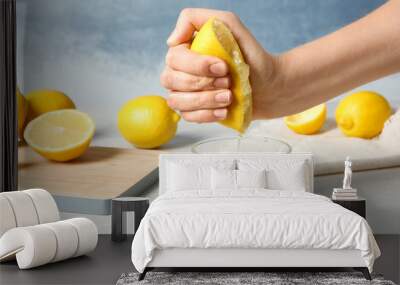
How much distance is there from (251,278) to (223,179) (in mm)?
1145

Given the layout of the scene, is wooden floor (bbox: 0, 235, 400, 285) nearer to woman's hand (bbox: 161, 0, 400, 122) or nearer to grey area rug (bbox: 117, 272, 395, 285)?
grey area rug (bbox: 117, 272, 395, 285)

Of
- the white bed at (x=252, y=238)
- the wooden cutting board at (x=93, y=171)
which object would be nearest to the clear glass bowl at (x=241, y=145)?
the wooden cutting board at (x=93, y=171)

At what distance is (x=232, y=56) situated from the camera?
1.29 meters

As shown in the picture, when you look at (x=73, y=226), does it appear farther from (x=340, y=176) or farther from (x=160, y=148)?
(x=340, y=176)

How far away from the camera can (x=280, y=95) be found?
5.63ft

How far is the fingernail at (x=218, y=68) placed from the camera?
4.07ft

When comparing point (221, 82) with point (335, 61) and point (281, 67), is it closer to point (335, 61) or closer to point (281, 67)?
point (281, 67)

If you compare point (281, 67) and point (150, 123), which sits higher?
point (281, 67)

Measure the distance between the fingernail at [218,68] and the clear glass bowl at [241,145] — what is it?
3990 mm

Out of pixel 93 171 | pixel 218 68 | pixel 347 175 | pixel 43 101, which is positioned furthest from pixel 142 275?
pixel 218 68

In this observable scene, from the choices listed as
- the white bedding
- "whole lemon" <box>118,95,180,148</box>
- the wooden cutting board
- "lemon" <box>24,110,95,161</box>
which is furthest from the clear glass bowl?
the white bedding

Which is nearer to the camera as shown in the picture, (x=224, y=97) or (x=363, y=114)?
(x=224, y=97)

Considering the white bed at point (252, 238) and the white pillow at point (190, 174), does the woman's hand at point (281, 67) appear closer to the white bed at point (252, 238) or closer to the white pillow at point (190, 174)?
the white bed at point (252, 238)

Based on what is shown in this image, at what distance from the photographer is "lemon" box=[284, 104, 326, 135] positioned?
5086 mm
